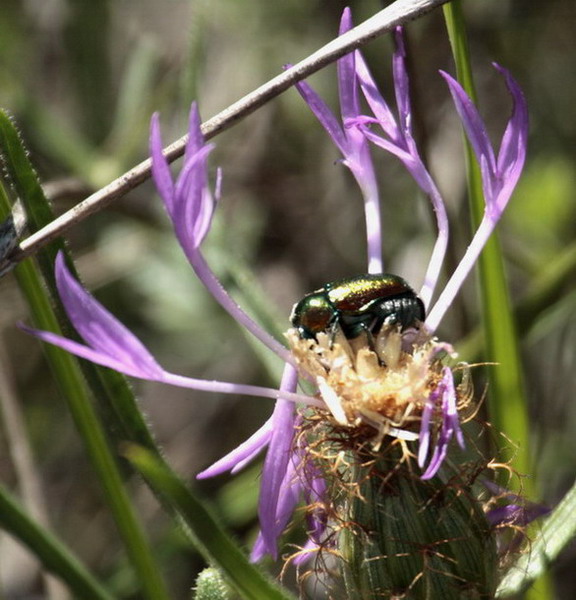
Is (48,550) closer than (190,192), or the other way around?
(190,192)

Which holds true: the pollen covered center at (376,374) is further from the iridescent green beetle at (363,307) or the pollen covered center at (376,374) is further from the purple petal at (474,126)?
the purple petal at (474,126)

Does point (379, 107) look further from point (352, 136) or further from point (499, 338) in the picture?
point (499, 338)

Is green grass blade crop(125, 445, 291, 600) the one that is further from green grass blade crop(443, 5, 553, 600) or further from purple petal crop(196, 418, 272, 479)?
green grass blade crop(443, 5, 553, 600)

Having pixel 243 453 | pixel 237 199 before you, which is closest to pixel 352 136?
pixel 243 453

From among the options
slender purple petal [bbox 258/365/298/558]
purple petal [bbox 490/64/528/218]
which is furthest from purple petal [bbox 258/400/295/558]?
purple petal [bbox 490/64/528/218]

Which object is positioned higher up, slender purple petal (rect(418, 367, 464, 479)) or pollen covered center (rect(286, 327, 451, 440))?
pollen covered center (rect(286, 327, 451, 440))

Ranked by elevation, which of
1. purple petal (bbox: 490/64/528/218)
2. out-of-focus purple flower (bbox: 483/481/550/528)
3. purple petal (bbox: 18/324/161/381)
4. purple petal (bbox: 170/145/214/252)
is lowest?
out-of-focus purple flower (bbox: 483/481/550/528)

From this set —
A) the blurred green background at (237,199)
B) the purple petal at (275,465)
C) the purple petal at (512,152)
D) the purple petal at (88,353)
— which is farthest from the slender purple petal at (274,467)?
the blurred green background at (237,199)
